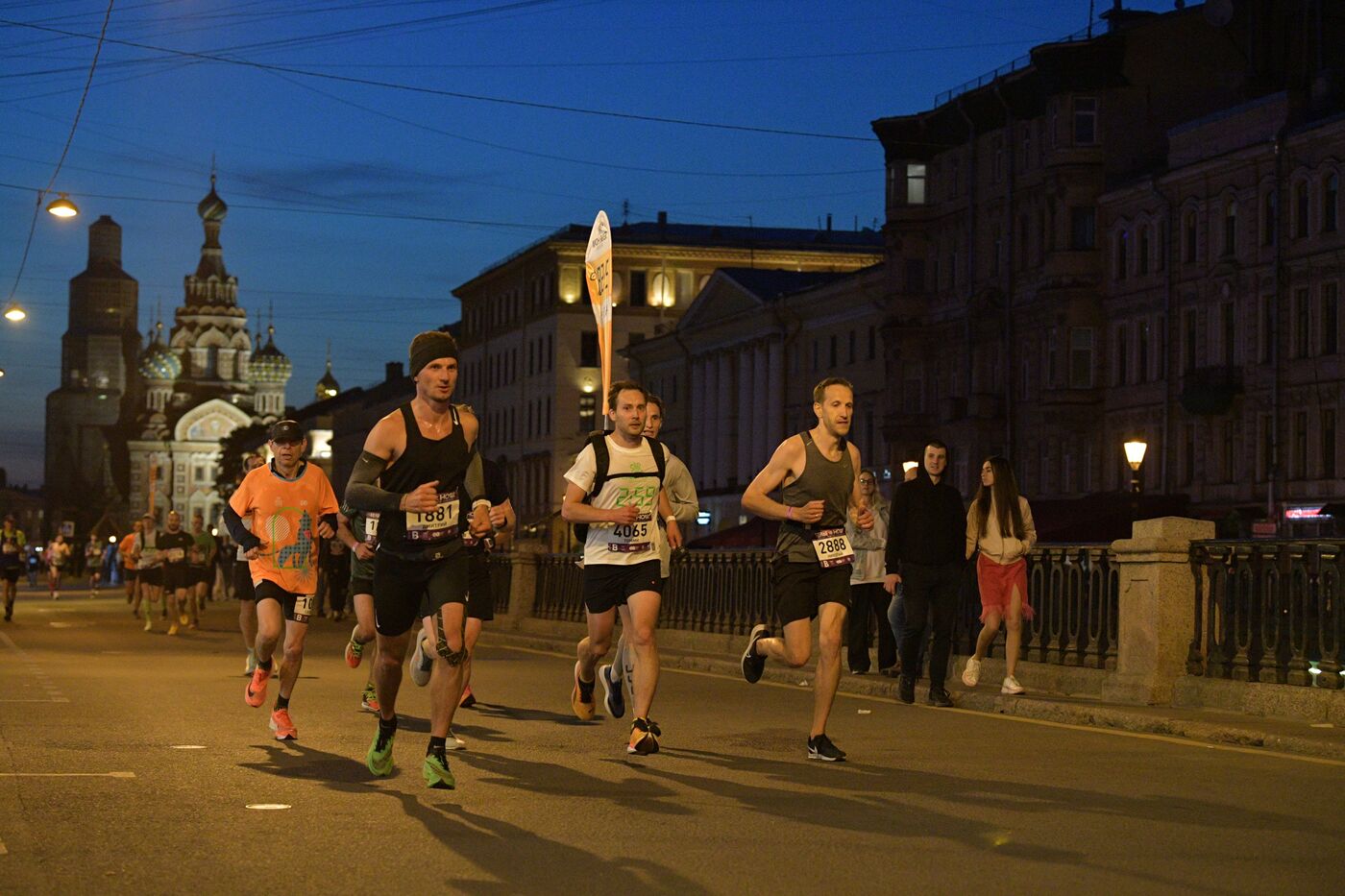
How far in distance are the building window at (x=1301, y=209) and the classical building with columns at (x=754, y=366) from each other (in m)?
20.8

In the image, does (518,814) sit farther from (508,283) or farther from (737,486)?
(508,283)

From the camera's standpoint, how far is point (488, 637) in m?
29.8

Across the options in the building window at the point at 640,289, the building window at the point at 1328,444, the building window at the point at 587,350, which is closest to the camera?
the building window at the point at 1328,444

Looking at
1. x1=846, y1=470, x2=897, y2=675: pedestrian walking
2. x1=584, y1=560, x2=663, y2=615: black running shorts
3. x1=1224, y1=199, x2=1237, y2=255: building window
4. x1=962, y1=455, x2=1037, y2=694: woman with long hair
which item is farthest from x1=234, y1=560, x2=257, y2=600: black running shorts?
x1=1224, y1=199, x2=1237, y2=255: building window

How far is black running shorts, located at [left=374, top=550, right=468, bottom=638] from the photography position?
32.3 ft

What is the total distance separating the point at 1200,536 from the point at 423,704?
5.33 meters

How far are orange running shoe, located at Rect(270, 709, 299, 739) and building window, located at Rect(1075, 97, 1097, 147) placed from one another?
50.5m

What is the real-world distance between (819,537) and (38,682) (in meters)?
8.92

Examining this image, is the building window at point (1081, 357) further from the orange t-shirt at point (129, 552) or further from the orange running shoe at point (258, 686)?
the orange running shoe at point (258, 686)

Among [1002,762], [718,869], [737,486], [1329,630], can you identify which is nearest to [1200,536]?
[1329,630]

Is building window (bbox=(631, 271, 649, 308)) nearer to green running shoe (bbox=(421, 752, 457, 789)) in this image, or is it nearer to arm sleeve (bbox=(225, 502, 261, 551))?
arm sleeve (bbox=(225, 502, 261, 551))

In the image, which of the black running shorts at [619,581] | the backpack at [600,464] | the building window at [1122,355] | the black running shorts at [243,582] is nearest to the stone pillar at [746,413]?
the building window at [1122,355]

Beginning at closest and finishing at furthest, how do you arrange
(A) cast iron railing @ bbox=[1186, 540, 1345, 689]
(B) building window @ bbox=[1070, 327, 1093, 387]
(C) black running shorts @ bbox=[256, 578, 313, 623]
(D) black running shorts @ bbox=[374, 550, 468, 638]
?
(D) black running shorts @ bbox=[374, 550, 468, 638] → (C) black running shorts @ bbox=[256, 578, 313, 623] → (A) cast iron railing @ bbox=[1186, 540, 1345, 689] → (B) building window @ bbox=[1070, 327, 1093, 387]

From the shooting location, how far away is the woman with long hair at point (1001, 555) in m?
16.4
